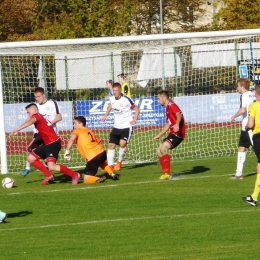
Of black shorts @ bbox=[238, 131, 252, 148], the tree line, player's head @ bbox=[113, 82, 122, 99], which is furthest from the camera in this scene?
the tree line

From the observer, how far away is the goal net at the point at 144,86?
2189 centimetres

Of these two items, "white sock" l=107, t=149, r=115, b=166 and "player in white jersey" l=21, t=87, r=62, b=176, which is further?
"white sock" l=107, t=149, r=115, b=166

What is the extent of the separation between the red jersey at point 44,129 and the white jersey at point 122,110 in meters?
2.34

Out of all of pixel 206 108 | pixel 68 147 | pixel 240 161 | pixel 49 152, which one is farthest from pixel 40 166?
pixel 206 108

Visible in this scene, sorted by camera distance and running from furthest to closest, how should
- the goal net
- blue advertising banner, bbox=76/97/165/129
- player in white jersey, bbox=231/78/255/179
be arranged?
1. blue advertising banner, bbox=76/97/165/129
2. the goal net
3. player in white jersey, bbox=231/78/255/179

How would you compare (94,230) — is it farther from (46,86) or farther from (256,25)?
(256,25)

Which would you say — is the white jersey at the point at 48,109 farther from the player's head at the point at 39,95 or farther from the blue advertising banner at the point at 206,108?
the blue advertising banner at the point at 206,108

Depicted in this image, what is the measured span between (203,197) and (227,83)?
13.4 metres

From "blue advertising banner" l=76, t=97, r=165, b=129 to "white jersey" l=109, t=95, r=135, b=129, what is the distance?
265 inches

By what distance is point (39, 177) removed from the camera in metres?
17.8

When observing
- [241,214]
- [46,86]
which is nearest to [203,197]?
[241,214]

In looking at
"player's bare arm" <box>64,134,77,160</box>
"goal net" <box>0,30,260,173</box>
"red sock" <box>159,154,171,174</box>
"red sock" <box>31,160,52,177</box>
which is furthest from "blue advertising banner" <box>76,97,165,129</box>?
"player's bare arm" <box>64,134,77,160</box>

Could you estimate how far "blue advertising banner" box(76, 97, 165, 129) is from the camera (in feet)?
82.5

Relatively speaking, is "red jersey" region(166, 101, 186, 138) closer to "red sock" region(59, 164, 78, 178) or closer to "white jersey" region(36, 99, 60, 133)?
"red sock" region(59, 164, 78, 178)
